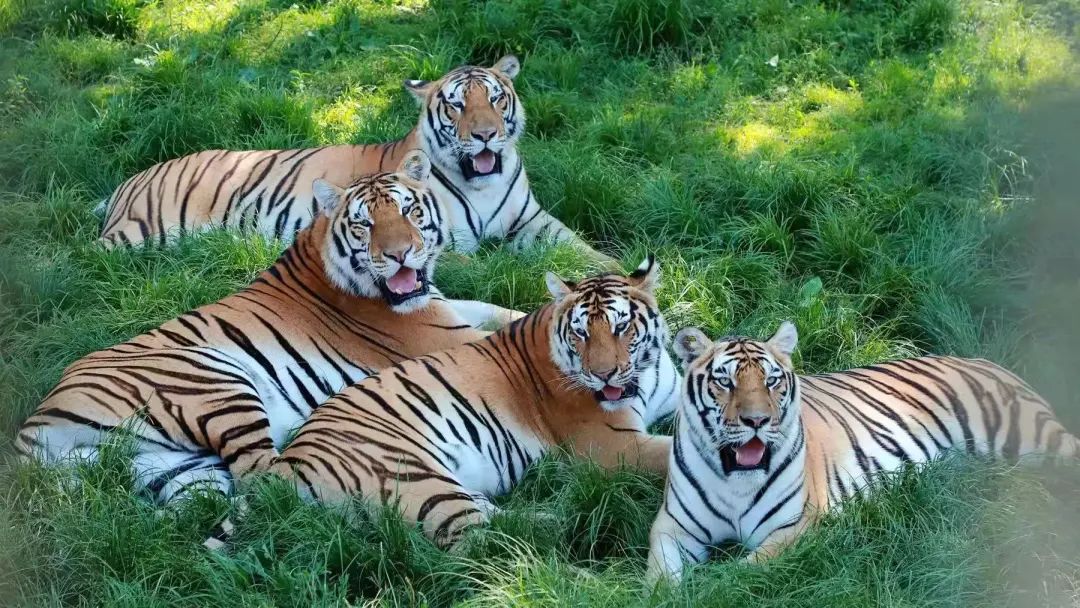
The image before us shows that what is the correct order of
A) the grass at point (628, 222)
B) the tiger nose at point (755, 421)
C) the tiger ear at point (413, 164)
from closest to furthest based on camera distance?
the grass at point (628, 222), the tiger nose at point (755, 421), the tiger ear at point (413, 164)

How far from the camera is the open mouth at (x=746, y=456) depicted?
376 cm

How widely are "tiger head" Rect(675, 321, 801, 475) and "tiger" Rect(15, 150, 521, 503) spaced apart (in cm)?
154

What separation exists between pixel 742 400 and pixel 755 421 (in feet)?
0.24

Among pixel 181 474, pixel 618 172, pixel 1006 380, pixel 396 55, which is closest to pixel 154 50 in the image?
pixel 396 55

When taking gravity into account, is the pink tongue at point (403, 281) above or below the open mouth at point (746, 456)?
below

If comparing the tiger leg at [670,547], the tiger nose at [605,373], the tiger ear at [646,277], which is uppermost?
the tiger ear at [646,277]

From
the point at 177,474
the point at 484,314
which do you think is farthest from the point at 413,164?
the point at 177,474

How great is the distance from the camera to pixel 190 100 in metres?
7.33

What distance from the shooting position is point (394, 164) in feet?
20.9

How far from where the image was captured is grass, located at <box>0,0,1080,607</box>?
3.50 m

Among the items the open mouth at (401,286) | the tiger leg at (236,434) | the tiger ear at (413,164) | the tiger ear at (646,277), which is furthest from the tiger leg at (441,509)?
the tiger ear at (413,164)

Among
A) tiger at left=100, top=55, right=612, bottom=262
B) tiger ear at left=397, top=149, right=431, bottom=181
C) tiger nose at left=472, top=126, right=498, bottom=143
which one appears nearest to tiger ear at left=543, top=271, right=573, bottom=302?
tiger ear at left=397, top=149, right=431, bottom=181

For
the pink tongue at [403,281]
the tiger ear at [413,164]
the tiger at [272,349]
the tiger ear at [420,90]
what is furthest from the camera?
the tiger ear at [420,90]

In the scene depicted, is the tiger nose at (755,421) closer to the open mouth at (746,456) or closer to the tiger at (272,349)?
the open mouth at (746,456)
